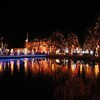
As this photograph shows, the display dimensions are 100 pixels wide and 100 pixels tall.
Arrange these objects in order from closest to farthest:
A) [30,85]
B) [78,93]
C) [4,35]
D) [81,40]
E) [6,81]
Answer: [78,93] → [30,85] → [6,81] → [81,40] → [4,35]

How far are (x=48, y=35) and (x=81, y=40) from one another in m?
13.8

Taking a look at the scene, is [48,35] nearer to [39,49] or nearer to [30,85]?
[39,49]

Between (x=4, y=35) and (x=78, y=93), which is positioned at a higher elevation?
(x=4, y=35)

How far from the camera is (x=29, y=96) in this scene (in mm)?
18406

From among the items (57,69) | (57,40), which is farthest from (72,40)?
(57,69)

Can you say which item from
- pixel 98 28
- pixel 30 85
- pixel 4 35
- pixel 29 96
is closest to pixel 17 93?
pixel 29 96

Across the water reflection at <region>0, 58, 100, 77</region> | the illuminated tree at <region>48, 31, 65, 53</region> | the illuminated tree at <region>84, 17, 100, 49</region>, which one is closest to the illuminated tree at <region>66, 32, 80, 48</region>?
the illuminated tree at <region>48, 31, 65, 53</region>

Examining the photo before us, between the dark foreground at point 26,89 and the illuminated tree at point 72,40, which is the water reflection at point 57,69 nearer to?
the dark foreground at point 26,89

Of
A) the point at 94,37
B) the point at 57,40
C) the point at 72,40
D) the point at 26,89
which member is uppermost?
the point at 57,40

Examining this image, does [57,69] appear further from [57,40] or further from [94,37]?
[57,40]

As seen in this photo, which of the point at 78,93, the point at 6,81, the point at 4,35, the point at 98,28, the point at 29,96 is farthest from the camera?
the point at 4,35

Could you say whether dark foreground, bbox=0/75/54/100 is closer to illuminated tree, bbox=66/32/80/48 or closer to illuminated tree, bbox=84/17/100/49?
illuminated tree, bbox=84/17/100/49

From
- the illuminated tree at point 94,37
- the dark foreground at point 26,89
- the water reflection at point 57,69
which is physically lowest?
the dark foreground at point 26,89

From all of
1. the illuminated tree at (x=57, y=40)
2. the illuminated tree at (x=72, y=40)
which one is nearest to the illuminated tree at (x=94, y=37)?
the illuminated tree at (x=72, y=40)
